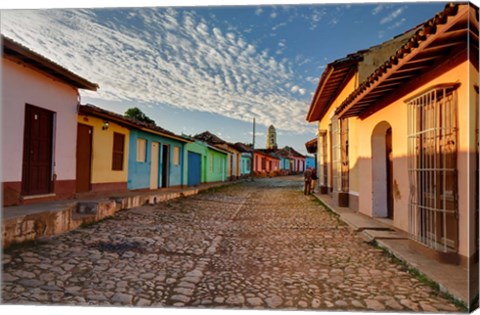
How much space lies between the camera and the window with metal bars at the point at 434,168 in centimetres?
370

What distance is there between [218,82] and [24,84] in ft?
10.7

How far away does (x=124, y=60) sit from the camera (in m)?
4.66

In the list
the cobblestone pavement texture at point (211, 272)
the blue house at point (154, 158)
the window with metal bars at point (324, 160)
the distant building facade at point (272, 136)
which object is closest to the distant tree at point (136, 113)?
the blue house at point (154, 158)

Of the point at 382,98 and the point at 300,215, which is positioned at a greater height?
the point at 382,98

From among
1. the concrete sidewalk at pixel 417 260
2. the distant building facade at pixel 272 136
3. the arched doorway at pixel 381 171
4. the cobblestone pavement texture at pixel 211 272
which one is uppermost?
the distant building facade at pixel 272 136

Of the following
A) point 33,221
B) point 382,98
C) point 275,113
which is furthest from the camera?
→ point 382,98

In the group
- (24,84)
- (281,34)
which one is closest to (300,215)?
(281,34)

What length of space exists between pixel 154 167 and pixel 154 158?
13.2 inches

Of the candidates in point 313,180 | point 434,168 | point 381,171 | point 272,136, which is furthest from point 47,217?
point 272,136

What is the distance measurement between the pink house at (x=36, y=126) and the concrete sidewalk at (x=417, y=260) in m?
5.41

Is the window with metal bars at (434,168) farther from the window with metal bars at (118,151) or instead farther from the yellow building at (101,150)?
the window with metal bars at (118,151)

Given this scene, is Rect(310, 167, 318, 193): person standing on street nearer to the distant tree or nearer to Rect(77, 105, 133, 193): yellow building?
Rect(77, 105, 133, 193): yellow building

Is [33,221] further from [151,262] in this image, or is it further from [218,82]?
[218,82]

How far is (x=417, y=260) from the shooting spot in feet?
Result: 12.6
